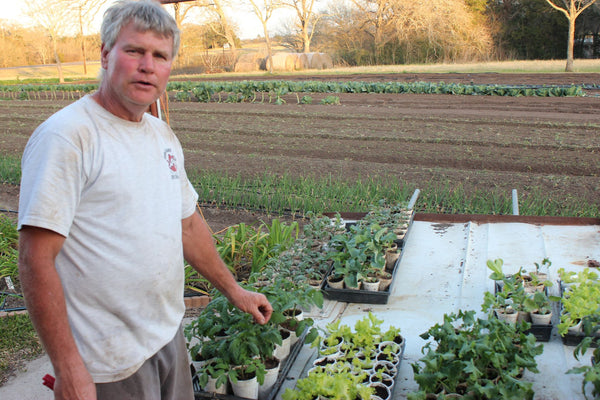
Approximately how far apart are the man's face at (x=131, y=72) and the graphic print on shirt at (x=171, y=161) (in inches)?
7.2

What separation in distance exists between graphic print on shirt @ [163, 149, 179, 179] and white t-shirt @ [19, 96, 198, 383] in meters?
0.02

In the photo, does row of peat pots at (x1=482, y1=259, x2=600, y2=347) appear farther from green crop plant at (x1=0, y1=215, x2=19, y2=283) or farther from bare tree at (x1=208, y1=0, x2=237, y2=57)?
bare tree at (x1=208, y1=0, x2=237, y2=57)

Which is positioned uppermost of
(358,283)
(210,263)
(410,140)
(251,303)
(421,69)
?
(421,69)

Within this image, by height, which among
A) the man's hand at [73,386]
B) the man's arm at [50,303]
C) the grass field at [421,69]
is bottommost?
the man's hand at [73,386]

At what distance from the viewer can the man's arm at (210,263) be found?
86.2 inches

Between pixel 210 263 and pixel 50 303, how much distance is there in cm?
77

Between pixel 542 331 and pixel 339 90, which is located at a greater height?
pixel 339 90

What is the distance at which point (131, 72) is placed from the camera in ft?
5.77

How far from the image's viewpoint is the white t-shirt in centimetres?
155

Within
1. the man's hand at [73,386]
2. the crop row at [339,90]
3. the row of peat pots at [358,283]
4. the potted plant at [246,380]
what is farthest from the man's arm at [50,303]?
the crop row at [339,90]

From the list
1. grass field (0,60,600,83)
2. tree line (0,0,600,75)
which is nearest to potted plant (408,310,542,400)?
grass field (0,60,600,83)

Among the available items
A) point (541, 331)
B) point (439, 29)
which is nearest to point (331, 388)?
point (541, 331)

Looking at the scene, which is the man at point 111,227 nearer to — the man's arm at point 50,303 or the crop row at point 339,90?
the man's arm at point 50,303

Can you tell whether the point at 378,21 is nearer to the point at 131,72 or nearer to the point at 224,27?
the point at 224,27
